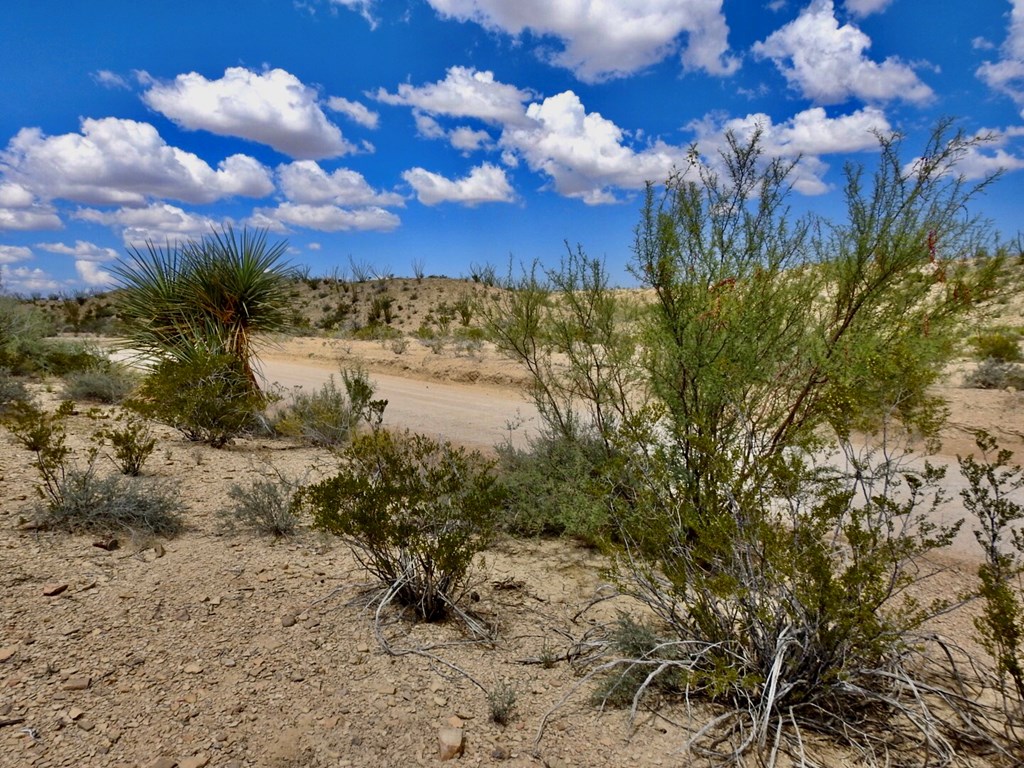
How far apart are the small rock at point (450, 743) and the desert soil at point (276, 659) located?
0.04 m

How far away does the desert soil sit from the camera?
309 cm

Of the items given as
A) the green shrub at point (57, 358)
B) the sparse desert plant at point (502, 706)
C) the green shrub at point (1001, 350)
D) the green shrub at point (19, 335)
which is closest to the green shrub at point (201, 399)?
the green shrub at point (57, 358)

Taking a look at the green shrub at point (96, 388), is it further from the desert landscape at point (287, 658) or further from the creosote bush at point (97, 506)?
the creosote bush at point (97, 506)

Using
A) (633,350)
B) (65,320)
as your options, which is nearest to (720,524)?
(633,350)

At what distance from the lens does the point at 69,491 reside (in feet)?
18.2

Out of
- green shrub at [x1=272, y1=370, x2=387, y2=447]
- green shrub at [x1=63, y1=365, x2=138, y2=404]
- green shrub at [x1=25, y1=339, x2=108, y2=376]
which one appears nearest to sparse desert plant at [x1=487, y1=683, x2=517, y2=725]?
green shrub at [x1=272, y1=370, x2=387, y2=447]

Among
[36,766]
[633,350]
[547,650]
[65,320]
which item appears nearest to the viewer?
[36,766]

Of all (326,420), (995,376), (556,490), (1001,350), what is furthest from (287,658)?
(1001,350)

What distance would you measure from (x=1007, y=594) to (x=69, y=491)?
658cm

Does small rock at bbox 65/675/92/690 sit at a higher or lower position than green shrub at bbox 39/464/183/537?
lower

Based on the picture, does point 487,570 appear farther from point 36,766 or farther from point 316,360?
point 316,360

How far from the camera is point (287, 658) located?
3.81 meters

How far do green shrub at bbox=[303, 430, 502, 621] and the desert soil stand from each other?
10.5 inches

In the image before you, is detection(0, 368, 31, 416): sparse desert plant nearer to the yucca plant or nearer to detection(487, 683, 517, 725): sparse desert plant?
the yucca plant
